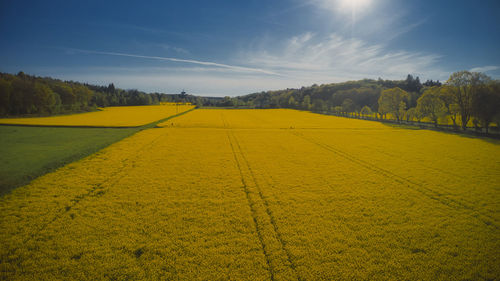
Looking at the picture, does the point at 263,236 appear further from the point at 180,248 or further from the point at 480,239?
the point at 480,239

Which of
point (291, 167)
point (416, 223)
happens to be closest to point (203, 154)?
point (291, 167)

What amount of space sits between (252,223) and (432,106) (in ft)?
192

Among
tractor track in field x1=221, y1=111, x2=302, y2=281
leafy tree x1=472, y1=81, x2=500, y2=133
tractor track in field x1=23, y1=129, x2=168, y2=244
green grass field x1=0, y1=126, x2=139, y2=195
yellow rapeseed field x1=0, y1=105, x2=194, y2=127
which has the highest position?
leafy tree x1=472, y1=81, x2=500, y2=133

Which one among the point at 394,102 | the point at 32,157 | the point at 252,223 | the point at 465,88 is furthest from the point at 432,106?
the point at 32,157

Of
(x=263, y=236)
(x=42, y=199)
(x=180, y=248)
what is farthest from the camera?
(x=42, y=199)

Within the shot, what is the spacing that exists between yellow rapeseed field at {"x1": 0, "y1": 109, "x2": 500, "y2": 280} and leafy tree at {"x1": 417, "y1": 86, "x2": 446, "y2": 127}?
36952 mm

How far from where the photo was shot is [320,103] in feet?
387

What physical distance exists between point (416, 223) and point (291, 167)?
8905 millimetres

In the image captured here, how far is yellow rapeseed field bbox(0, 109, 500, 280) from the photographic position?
6.22 m

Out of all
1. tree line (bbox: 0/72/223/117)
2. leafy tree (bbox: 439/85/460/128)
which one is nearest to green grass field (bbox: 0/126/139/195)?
tree line (bbox: 0/72/223/117)

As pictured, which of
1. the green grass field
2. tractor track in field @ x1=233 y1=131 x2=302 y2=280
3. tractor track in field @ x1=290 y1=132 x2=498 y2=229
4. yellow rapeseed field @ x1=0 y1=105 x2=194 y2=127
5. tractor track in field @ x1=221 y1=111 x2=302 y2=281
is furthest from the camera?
yellow rapeseed field @ x1=0 y1=105 x2=194 y2=127

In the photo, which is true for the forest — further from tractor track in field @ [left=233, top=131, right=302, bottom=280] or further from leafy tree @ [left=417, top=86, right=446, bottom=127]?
tractor track in field @ [left=233, top=131, right=302, bottom=280]

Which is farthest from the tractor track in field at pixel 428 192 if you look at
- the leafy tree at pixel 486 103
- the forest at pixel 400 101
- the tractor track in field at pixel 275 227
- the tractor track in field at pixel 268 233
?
the forest at pixel 400 101

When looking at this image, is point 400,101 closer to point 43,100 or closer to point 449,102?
point 449,102
